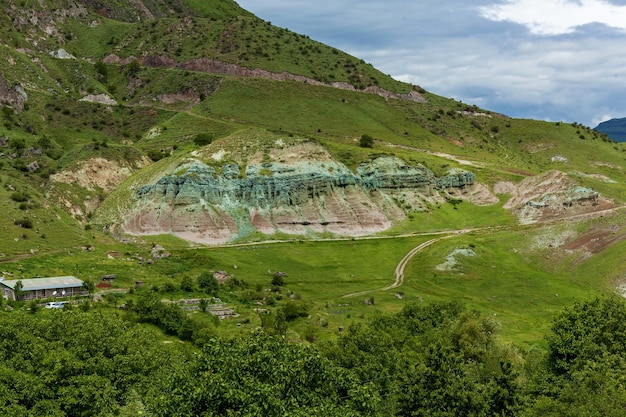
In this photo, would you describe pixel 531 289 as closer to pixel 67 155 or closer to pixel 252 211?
pixel 252 211

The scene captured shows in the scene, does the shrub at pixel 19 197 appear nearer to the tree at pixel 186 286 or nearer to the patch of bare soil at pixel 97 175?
the patch of bare soil at pixel 97 175

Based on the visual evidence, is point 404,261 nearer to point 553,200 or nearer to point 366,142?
point 553,200

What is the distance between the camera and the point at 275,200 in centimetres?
13750

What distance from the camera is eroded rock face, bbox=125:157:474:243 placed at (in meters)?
128

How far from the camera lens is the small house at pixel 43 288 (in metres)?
78.6

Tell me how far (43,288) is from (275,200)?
213 feet

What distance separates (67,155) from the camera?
149625 mm

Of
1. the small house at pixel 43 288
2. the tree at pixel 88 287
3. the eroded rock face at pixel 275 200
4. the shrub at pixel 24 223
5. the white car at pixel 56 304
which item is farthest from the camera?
the eroded rock face at pixel 275 200

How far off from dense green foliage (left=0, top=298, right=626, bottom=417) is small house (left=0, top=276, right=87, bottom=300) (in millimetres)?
29266

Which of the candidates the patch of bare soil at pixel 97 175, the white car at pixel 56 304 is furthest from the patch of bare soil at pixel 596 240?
the patch of bare soil at pixel 97 175

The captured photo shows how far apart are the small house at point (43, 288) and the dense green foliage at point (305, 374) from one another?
29.3 m

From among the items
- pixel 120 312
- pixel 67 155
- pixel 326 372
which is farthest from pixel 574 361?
pixel 67 155

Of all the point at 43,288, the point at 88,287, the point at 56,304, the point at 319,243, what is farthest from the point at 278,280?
the point at 56,304

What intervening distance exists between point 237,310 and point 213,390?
5564 centimetres
